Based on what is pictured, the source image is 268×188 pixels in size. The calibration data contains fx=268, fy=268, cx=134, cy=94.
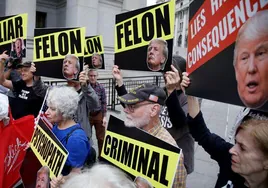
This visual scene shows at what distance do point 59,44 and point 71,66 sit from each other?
1.19 feet

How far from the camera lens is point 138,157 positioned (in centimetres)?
189

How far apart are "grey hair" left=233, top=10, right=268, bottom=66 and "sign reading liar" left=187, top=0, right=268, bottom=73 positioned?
4cm

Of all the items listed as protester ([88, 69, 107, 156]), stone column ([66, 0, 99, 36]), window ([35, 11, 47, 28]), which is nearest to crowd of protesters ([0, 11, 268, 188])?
protester ([88, 69, 107, 156])

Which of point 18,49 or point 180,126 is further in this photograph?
point 18,49

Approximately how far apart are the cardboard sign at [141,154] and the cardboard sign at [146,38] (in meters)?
0.70

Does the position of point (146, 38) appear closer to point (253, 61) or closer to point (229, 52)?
point (229, 52)

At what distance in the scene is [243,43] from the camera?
1.40m

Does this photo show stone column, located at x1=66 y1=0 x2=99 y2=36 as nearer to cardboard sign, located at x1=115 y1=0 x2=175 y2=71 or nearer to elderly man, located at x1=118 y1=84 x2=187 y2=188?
cardboard sign, located at x1=115 y1=0 x2=175 y2=71

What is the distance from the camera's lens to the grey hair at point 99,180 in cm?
114

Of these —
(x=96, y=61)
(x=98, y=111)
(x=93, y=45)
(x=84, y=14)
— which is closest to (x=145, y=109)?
(x=98, y=111)

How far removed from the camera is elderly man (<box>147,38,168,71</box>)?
7.80ft

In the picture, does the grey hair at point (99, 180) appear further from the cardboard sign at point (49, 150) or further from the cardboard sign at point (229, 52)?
the cardboard sign at point (49, 150)

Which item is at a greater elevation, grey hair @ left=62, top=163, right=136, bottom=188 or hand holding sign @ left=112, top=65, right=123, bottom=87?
hand holding sign @ left=112, top=65, right=123, bottom=87

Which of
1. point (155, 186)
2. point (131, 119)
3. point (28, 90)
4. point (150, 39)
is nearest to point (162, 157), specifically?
point (155, 186)
